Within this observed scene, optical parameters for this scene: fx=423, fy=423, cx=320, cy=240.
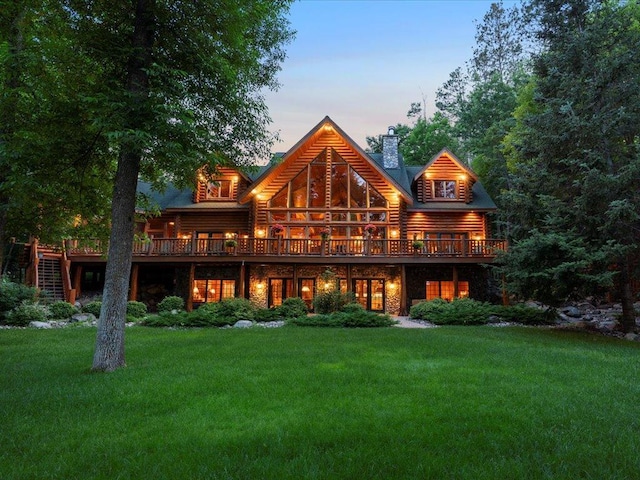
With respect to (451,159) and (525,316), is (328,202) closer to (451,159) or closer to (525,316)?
(451,159)

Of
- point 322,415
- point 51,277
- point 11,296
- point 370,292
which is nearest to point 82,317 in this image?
point 11,296

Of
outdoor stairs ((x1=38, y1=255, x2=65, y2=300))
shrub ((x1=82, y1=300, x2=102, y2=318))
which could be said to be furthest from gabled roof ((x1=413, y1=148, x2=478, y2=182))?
outdoor stairs ((x1=38, y1=255, x2=65, y2=300))

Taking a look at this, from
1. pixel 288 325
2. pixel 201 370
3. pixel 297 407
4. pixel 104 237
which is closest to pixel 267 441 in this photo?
pixel 297 407

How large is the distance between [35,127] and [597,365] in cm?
1139

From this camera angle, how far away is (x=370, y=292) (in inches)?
789

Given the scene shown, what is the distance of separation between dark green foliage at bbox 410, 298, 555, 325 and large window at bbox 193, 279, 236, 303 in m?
9.12

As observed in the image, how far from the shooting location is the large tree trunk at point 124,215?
7371 millimetres

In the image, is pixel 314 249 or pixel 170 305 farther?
pixel 314 249

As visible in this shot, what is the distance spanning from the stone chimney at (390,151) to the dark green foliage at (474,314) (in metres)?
10.8

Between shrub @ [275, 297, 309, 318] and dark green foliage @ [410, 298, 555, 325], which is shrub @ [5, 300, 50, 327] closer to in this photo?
shrub @ [275, 297, 309, 318]

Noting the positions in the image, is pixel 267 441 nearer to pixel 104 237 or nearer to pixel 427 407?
pixel 427 407

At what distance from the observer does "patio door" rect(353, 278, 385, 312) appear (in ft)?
65.4

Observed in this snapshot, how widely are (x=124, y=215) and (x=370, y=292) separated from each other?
549 inches

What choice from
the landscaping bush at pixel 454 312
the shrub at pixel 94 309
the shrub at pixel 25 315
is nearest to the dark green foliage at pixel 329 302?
the landscaping bush at pixel 454 312
